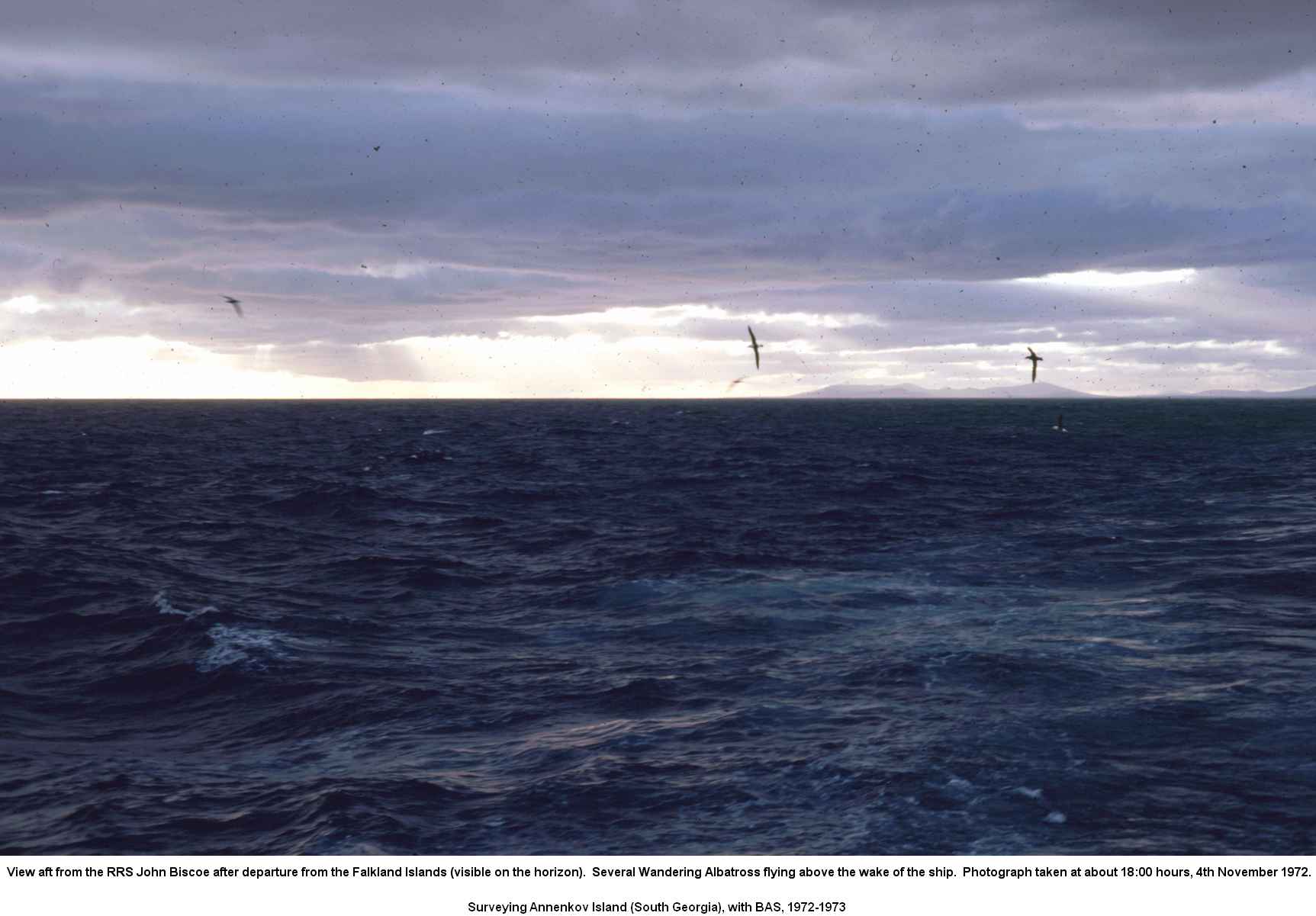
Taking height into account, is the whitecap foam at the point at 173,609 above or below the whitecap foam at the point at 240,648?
above

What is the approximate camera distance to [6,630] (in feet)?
113

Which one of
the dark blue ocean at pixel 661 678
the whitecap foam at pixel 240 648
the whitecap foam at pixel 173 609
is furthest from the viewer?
the whitecap foam at pixel 173 609

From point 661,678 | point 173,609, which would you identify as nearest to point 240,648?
point 173,609

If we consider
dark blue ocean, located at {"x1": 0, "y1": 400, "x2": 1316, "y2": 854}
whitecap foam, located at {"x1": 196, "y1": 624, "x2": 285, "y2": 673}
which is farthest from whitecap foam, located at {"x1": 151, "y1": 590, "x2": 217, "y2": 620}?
whitecap foam, located at {"x1": 196, "y1": 624, "x2": 285, "y2": 673}

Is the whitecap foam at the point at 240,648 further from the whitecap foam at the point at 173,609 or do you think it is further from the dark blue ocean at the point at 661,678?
the whitecap foam at the point at 173,609

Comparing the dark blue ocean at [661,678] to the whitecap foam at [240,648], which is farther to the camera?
the whitecap foam at [240,648]

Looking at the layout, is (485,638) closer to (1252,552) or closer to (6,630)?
(6,630)

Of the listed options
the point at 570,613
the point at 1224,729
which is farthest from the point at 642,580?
the point at 1224,729

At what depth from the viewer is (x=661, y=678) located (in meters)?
28.2

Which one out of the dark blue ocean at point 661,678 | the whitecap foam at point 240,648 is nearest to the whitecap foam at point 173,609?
the dark blue ocean at point 661,678

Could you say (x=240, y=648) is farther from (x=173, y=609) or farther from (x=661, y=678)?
(x=661, y=678)

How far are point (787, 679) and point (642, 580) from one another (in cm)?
1415

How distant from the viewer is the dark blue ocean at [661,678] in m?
19.5

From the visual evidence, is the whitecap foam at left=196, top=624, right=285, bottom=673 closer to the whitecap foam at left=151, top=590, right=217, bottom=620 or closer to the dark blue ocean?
the dark blue ocean
